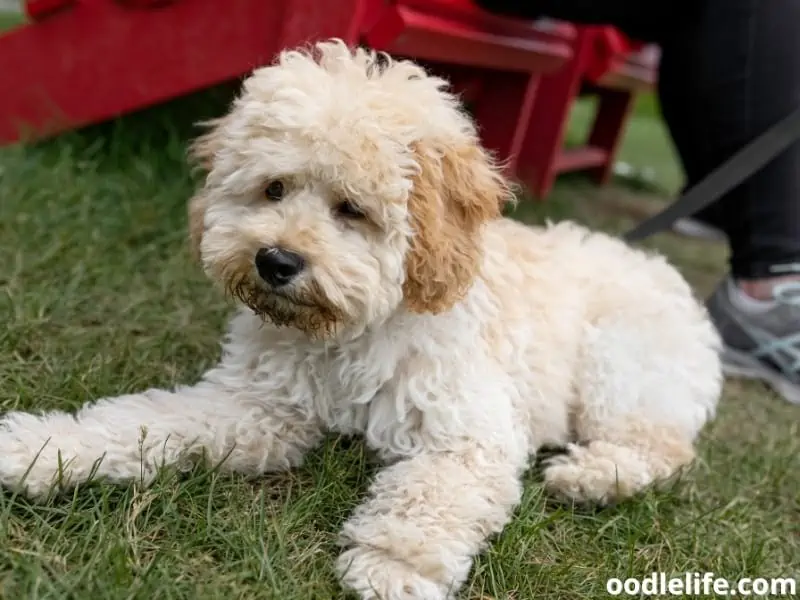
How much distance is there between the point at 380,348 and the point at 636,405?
0.88 m

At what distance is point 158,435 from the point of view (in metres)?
1.99

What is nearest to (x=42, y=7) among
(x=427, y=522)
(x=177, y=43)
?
(x=177, y=43)

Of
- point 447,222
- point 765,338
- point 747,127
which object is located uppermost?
point 747,127

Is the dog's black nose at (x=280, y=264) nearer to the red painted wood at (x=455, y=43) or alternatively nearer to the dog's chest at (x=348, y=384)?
the dog's chest at (x=348, y=384)

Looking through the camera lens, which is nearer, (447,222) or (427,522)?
(427,522)

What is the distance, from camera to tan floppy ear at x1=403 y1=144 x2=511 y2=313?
6.31 ft

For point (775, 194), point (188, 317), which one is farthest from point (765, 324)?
point (188, 317)

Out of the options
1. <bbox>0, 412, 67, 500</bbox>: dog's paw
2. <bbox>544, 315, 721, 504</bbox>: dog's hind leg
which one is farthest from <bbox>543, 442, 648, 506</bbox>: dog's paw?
<bbox>0, 412, 67, 500</bbox>: dog's paw

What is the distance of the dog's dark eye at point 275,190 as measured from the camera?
6.52 feet

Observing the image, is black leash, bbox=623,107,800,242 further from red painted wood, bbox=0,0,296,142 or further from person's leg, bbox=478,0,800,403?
red painted wood, bbox=0,0,296,142

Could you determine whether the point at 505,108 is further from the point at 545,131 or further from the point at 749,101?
the point at 749,101

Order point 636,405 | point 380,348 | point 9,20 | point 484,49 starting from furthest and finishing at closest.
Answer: point 9,20, point 484,49, point 636,405, point 380,348

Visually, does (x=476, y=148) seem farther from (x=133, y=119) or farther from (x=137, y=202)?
(x=133, y=119)

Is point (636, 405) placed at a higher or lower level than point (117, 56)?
lower
